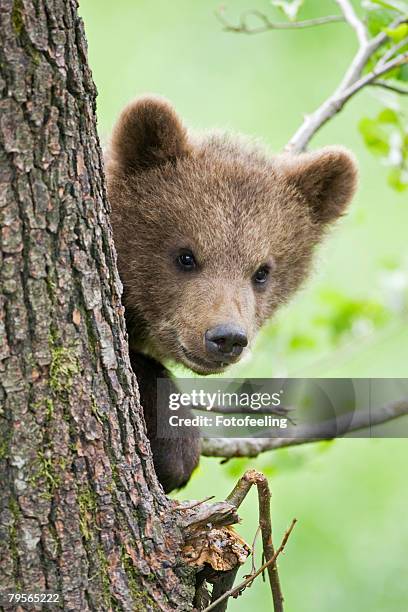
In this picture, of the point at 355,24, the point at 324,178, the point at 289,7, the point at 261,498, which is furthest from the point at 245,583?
the point at 355,24

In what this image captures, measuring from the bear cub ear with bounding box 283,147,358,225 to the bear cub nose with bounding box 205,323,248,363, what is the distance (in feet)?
3.27

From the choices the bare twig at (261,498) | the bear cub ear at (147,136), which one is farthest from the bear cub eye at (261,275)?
the bare twig at (261,498)

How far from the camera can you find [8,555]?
7.43 feet

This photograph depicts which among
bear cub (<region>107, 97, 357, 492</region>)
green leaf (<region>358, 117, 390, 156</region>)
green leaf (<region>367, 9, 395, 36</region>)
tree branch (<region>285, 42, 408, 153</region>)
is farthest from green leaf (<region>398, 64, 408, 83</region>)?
bear cub (<region>107, 97, 357, 492</region>)

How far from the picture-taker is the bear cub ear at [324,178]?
4090 mm

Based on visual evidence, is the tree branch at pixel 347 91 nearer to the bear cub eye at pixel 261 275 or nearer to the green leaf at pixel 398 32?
the green leaf at pixel 398 32

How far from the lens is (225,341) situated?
10.8 ft

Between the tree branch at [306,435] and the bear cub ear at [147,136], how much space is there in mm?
1167

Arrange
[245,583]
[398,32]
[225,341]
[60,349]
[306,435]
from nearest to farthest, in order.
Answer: [60,349] < [245,583] < [225,341] < [398,32] < [306,435]

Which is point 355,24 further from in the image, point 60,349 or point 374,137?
point 60,349

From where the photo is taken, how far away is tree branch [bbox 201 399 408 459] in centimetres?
401

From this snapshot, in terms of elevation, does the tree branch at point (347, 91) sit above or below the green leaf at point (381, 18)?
below

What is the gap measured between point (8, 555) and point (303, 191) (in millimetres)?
2323

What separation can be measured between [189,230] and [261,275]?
381mm
